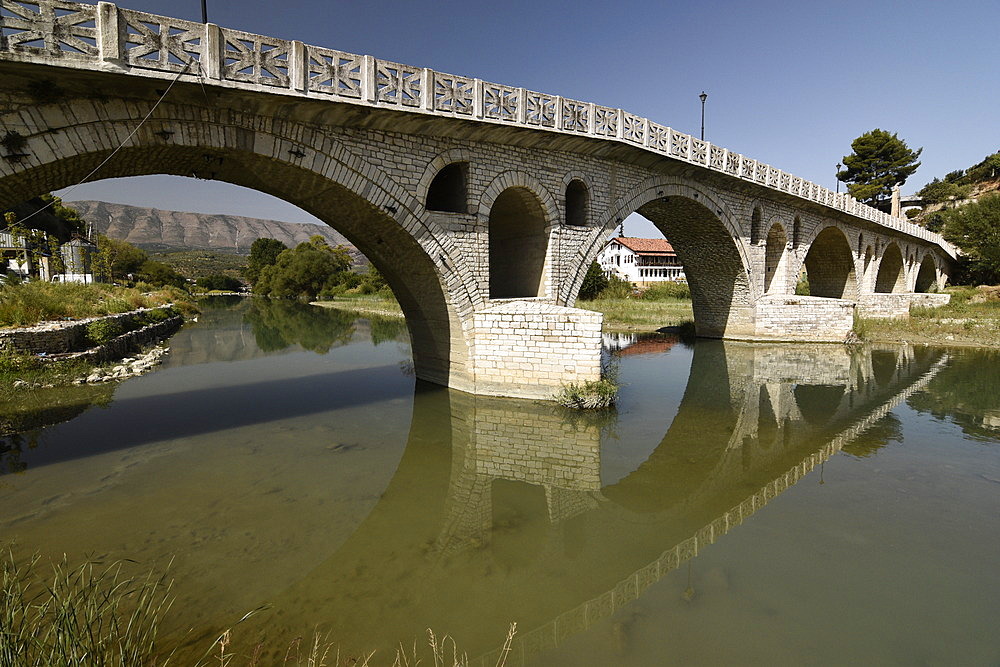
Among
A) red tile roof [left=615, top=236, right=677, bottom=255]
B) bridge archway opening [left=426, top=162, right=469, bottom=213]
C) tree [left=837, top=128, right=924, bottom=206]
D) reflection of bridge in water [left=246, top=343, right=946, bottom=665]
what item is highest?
tree [left=837, top=128, right=924, bottom=206]

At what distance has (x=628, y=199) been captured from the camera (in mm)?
14359

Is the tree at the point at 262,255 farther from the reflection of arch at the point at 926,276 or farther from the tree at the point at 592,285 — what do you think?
the reflection of arch at the point at 926,276

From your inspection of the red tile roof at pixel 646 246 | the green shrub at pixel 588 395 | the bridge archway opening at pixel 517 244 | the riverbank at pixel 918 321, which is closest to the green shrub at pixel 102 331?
the bridge archway opening at pixel 517 244

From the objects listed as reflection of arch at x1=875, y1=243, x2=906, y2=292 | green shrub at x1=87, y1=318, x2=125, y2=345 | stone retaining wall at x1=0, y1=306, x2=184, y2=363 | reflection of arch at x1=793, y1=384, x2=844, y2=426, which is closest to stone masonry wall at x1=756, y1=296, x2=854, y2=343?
reflection of arch at x1=793, y1=384, x2=844, y2=426

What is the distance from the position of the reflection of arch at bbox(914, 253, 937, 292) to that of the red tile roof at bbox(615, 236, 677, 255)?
22.4 metres

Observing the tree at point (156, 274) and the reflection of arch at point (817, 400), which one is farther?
the tree at point (156, 274)

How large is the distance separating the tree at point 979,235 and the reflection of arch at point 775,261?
21326 millimetres

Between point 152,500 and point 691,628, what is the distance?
6235 millimetres

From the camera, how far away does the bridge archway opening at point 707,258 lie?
58.9 ft

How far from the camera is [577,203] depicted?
1370cm

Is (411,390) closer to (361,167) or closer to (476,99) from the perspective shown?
(361,167)

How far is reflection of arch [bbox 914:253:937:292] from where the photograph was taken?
40.9 meters

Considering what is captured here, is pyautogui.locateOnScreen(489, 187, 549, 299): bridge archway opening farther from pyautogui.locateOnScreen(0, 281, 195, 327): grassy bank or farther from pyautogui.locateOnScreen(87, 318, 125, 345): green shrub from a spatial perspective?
pyautogui.locateOnScreen(0, 281, 195, 327): grassy bank

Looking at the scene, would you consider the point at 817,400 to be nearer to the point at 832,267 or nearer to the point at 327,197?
the point at 327,197
